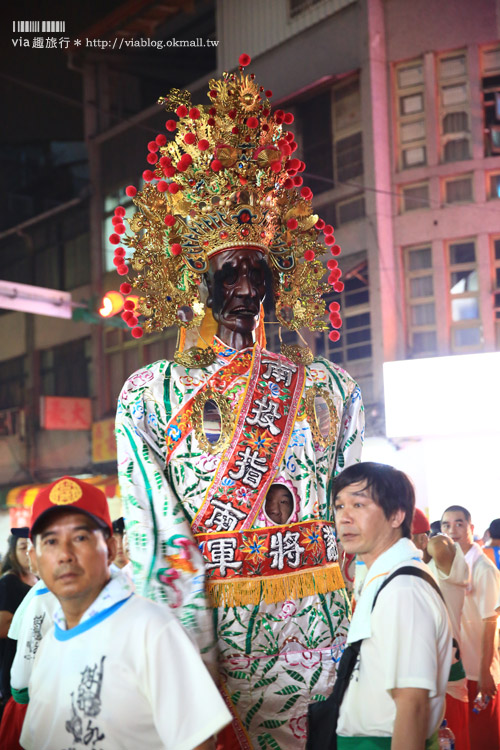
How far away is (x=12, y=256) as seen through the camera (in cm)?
1491

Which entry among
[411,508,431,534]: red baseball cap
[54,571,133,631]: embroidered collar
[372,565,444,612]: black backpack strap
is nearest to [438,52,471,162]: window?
[411,508,431,534]: red baseball cap

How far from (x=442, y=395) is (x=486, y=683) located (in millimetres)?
4036

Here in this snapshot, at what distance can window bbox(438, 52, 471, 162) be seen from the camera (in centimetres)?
1076

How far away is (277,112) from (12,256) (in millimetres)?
12279

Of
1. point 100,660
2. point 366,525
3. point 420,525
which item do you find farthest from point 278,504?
point 420,525

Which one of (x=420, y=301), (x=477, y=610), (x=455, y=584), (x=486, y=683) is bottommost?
(x=486, y=683)

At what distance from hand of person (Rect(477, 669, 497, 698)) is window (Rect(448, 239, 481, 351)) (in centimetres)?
578

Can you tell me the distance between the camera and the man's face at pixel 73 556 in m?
1.99

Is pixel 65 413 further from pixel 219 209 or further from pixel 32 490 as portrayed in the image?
pixel 219 209

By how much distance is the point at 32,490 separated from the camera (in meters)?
13.2

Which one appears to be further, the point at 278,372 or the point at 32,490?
the point at 32,490

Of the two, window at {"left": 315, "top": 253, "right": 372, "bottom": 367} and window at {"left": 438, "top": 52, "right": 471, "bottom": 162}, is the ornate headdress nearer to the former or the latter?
window at {"left": 315, "top": 253, "right": 372, "bottom": 367}

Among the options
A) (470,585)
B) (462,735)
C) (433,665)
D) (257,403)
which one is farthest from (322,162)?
(433,665)

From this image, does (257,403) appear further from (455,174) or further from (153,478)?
(455,174)
